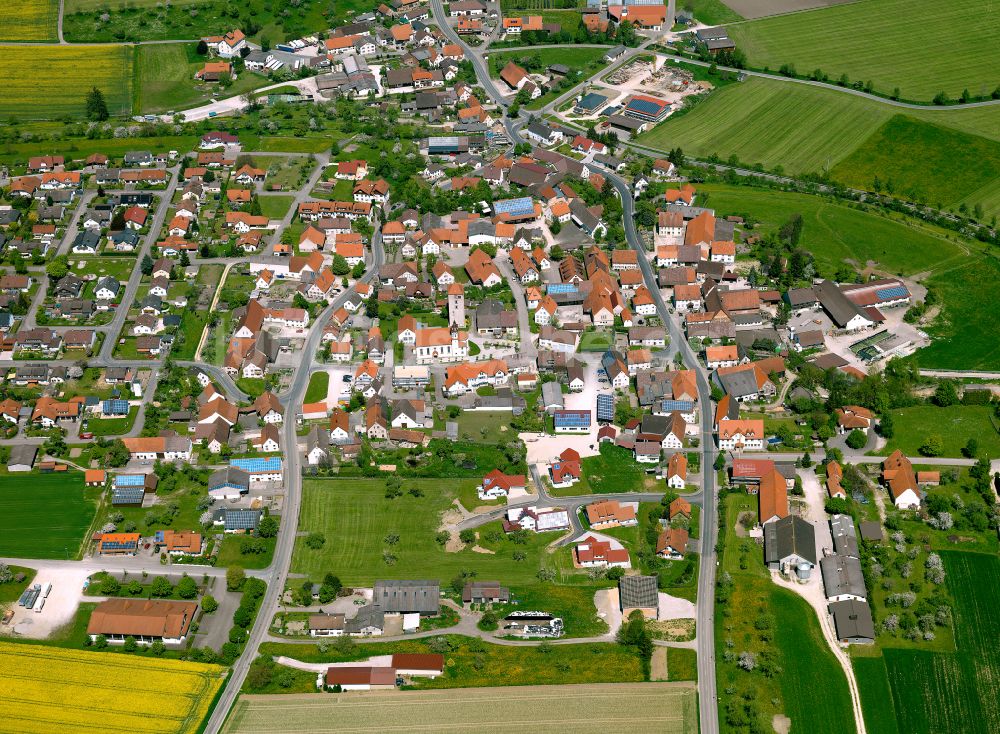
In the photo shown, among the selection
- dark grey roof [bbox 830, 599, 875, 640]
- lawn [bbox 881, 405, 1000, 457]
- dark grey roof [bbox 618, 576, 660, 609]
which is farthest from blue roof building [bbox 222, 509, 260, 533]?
lawn [bbox 881, 405, 1000, 457]

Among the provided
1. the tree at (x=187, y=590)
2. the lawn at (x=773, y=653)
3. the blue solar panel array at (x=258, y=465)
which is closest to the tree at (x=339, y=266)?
the blue solar panel array at (x=258, y=465)

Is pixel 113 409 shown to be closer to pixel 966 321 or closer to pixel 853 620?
pixel 853 620

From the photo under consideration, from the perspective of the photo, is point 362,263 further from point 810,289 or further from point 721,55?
point 721,55

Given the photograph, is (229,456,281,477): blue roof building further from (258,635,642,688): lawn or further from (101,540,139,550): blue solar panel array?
(258,635,642,688): lawn

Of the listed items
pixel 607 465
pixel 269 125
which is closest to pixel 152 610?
pixel 607 465

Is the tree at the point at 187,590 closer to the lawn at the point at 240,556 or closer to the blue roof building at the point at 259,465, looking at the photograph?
the lawn at the point at 240,556

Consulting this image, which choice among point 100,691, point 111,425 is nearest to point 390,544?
point 100,691
